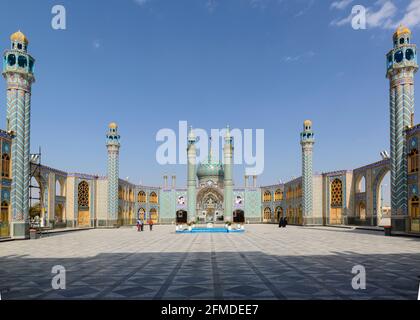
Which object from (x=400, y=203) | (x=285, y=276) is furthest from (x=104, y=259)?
(x=400, y=203)

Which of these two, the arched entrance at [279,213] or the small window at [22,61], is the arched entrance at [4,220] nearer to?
the small window at [22,61]

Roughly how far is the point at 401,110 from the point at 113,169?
1113 inches

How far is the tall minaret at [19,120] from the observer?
2417 centimetres

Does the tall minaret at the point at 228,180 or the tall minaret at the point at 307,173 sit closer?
the tall minaret at the point at 307,173

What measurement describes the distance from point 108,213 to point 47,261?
98.1 ft

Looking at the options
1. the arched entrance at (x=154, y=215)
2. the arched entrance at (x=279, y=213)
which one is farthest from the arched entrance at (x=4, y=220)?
the arched entrance at (x=279, y=213)

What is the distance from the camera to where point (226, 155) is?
4472 cm

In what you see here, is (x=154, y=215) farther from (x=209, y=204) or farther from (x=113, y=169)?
(x=113, y=169)

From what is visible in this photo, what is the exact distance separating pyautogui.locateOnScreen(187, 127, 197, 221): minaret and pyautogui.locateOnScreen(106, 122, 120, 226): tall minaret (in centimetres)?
828

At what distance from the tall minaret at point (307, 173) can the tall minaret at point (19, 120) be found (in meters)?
27.4

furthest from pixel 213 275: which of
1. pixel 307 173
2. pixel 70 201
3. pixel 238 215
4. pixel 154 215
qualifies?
pixel 238 215
